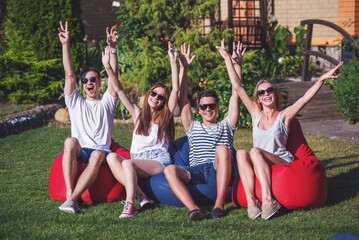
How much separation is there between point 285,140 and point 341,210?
82cm

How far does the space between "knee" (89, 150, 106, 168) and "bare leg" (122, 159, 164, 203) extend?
0.25 m

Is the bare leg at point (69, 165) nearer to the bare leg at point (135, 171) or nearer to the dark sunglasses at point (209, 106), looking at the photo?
the bare leg at point (135, 171)

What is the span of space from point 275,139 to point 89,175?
1.79m

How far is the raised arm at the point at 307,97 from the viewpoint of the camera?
4751 millimetres

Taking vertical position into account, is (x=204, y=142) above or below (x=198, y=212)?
above

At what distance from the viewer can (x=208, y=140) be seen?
5207 mm

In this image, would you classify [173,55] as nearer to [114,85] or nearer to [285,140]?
[114,85]

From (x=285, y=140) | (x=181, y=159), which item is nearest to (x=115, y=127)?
(x=181, y=159)

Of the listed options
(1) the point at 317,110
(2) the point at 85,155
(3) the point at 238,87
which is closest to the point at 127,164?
(2) the point at 85,155

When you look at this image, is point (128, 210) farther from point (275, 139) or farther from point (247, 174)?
point (275, 139)

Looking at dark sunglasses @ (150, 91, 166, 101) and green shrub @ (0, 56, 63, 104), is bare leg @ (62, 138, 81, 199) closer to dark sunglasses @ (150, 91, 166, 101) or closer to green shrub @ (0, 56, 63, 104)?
dark sunglasses @ (150, 91, 166, 101)

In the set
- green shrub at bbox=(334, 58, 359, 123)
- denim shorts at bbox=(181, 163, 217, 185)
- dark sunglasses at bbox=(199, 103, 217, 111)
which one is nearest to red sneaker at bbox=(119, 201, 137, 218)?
denim shorts at bbox=(181, 163, 217, 185)

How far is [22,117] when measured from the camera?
9.34 meters

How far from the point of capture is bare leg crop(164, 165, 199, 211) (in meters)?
4.62
